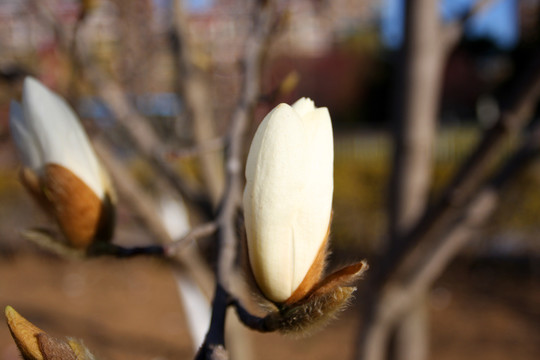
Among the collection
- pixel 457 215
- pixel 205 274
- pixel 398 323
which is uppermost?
pixel 457 215

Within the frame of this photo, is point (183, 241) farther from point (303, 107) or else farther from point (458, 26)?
point (458, 26)

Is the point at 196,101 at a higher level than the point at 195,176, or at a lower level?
higher

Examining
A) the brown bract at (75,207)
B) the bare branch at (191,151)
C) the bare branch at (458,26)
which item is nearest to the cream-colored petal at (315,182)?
the brown bract at (75,207)

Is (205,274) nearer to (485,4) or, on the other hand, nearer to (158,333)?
(485,4)

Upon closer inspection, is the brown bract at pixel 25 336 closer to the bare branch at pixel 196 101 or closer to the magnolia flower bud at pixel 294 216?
the magnolia flower bud at pixel 294 216

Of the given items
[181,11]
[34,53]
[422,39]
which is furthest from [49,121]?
[34,53]

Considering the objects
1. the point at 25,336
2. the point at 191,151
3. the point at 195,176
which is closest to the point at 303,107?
the point at 25,336

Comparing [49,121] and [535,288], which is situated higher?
[49,121]
